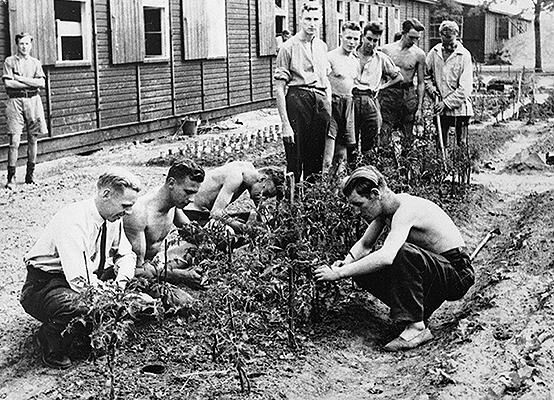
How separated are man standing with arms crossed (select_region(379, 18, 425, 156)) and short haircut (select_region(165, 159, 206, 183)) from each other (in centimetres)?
580

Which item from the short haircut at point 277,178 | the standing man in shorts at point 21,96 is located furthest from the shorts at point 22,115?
the short haircut at point 277,178

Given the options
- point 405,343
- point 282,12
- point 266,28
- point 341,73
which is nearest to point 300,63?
point 341,73

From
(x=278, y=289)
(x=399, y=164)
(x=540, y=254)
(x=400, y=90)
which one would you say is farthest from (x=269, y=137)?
(x=278, y=289)

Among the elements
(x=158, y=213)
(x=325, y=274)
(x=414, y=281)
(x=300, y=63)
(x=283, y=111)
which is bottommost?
(x=414, y=281)

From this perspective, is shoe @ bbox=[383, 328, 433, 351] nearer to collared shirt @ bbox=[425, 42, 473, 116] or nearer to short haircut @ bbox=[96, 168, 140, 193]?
short haircut @ bbox=[96, 168, 140, 193]

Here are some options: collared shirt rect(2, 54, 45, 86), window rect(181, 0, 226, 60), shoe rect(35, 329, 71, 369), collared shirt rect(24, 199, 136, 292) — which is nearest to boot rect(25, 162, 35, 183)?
collared shirt rect(2, 54, 45, 86)

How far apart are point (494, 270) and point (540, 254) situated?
2.02 feet

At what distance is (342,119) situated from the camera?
1008 cm

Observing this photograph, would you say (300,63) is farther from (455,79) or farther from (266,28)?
(266,28)

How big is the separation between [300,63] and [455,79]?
3.40 meters

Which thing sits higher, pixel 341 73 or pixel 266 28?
pixel 266 28

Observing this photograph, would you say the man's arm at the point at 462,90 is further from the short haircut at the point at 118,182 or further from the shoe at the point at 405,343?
the short haircut at the point at 118,182

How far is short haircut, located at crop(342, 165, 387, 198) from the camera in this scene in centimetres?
623

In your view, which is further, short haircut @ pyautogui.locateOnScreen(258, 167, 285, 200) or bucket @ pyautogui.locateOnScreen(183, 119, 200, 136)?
bucket @ pyautogui.locateOnScreen(183, 119, 200, 136)
